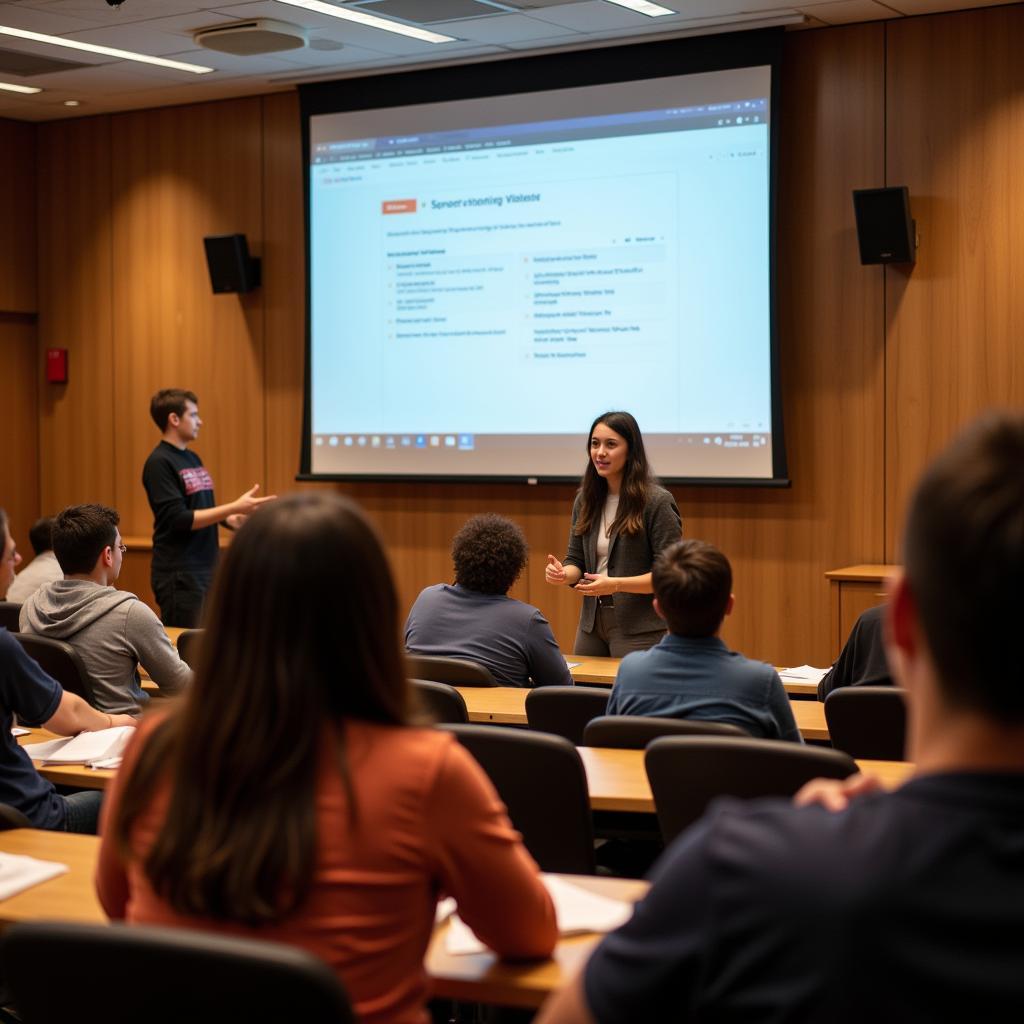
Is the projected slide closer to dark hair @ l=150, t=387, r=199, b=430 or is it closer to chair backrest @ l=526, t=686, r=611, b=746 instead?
dark hair @ l=150, t=387, r=199, b=430

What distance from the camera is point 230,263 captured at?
26.0ft

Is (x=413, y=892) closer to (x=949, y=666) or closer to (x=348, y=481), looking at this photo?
(x=949, y=666)

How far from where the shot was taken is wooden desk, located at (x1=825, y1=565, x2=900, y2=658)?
597 centimetres

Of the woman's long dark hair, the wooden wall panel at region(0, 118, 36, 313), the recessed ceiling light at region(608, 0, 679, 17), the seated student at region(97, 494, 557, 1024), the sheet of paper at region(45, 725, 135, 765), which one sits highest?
the recessed ceiling light at region(608, 0, 679, 17)

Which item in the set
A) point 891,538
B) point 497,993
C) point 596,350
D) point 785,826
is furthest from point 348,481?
point 785,826

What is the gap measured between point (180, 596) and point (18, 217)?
11.5ft

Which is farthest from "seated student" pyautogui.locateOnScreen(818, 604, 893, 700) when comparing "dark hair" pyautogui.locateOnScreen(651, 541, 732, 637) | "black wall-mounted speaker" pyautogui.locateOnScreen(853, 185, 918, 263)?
"black wall-mounted speaker" pyautogui.locateOnScreen(853, 185, 918, 263)

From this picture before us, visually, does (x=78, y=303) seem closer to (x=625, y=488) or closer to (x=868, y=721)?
(x=625, y=488)

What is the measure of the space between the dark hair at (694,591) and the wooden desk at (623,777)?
0.32m

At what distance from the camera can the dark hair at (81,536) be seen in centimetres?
397

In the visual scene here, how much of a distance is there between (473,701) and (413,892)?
2.28 m

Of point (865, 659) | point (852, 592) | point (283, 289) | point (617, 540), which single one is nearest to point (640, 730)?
point (865, 659)

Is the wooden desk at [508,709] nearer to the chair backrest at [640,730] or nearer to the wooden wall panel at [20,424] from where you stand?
the chair backrest at [640,730]

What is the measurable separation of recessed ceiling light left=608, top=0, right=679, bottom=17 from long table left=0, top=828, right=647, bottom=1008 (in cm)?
459
